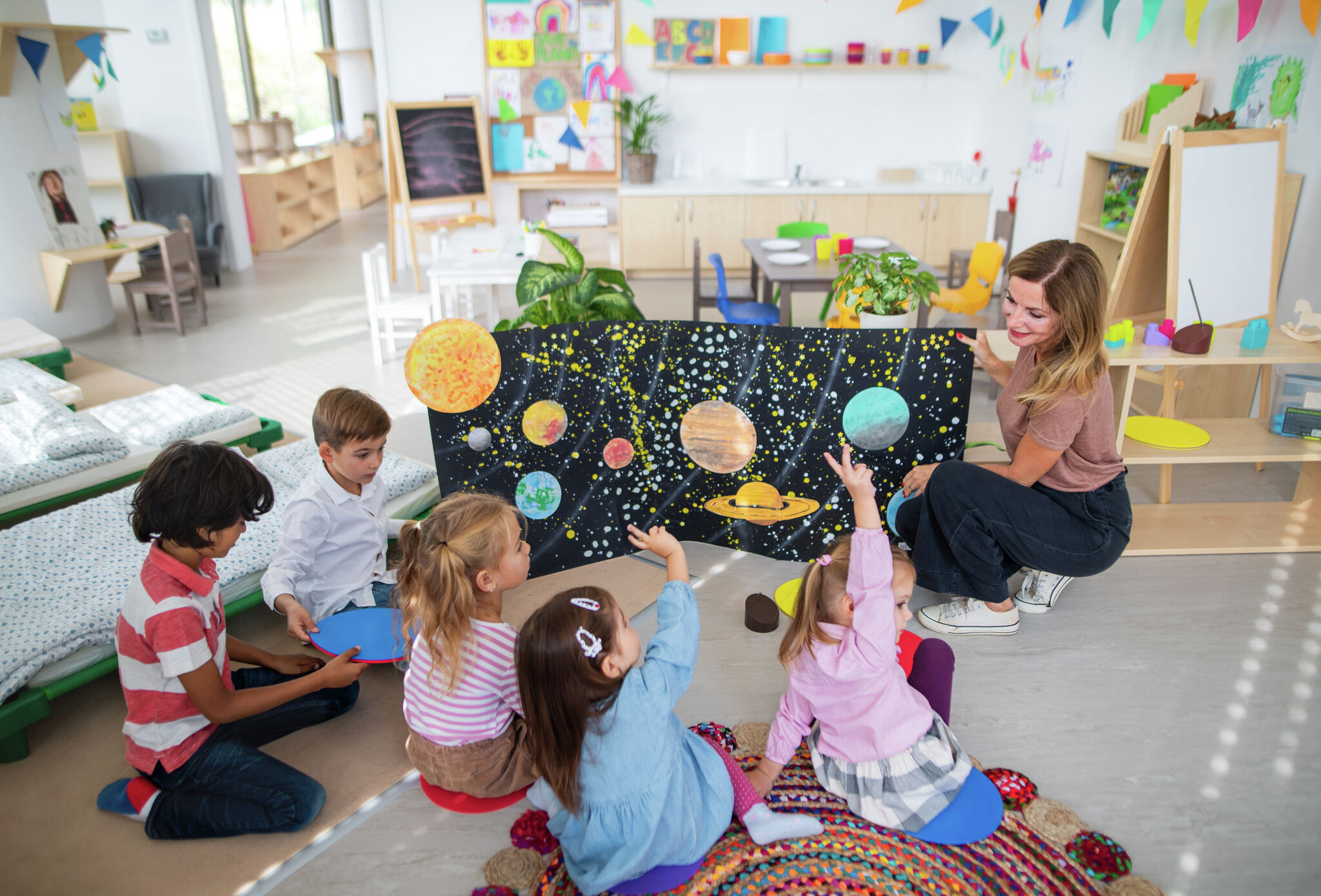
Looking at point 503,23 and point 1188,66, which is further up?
point 503,23

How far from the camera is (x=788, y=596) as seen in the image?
2.77 m

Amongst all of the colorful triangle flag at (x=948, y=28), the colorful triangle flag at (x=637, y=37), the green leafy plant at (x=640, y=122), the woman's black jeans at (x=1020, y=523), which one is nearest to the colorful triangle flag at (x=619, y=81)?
the green leafy plant at (x=640, y=122)

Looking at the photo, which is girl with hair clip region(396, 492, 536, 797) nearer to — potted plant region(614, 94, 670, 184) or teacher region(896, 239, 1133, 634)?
teacher region(896, 239, 1133, 634)

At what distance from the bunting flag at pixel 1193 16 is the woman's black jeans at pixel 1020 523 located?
292cm

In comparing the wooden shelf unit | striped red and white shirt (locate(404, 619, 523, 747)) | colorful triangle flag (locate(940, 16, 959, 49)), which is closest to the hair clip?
striped red and white shirt (locate(404, 619, 523, 747))

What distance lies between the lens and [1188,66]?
173 inches

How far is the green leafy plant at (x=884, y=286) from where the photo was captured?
3.30m

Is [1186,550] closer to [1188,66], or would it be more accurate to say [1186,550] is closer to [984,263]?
[984,263]

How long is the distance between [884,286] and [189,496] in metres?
2.56

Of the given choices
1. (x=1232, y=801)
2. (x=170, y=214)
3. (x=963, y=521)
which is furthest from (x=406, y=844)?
(x=170, y=214)

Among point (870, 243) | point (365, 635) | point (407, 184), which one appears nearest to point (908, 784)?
point (365, 635)

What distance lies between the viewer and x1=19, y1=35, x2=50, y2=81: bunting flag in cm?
510

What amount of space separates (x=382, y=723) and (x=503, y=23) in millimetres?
6282

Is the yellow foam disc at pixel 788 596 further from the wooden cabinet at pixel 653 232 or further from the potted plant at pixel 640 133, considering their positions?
the potted plant at pixel 640 133
